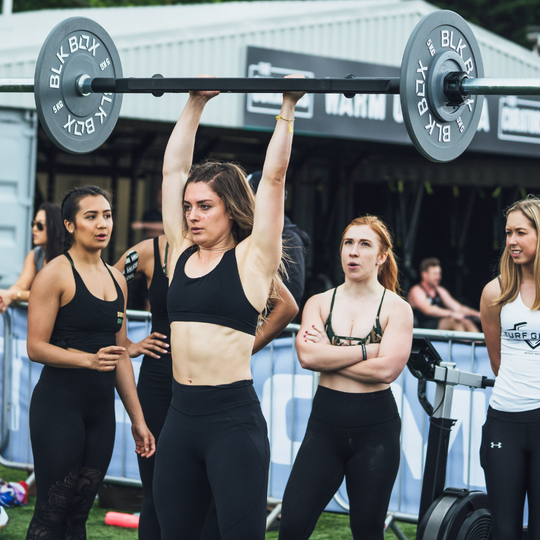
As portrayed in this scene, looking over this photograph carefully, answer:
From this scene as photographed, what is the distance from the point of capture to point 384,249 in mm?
3770

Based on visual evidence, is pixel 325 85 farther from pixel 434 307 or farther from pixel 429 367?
pixel 434 307

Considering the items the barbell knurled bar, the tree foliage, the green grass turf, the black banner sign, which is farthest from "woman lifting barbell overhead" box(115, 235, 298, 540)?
the tree foliage

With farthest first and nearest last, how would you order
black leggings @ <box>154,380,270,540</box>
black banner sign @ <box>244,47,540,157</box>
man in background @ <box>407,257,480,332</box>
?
man in background @ <box>407,257,480,332</box> < black banner sign @ <box>244,47,540,157</box> < black leggings @ <box>154,380,270,540</box>

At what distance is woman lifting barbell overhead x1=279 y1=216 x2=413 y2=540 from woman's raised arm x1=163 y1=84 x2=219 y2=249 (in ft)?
3.05

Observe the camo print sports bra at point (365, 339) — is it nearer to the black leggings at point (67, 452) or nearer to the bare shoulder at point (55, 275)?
the black leggings at point (67, 452)

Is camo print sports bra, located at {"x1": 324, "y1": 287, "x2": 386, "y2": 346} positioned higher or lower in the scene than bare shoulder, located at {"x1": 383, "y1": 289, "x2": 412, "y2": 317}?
lower

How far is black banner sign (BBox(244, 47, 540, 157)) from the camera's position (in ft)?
30.1

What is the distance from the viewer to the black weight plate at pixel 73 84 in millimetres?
2938

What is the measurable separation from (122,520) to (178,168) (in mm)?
2750

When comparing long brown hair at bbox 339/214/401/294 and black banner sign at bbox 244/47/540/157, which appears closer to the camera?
long brown hair at bbox 339/214/401/294

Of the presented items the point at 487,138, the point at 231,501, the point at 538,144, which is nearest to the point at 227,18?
the point at 487,138

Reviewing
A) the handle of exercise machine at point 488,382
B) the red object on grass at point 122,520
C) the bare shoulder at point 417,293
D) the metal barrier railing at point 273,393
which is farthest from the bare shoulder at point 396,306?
the bare shoulder at point 417,293

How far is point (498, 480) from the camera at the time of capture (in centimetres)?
341

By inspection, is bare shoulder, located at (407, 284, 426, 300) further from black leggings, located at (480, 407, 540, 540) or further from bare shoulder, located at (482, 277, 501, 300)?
black leggings, located at (480, 407, 540, 540)
